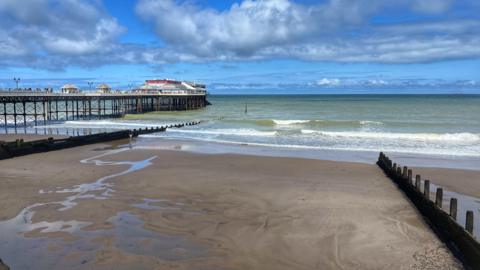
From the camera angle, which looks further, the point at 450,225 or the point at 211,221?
the point at 211,221

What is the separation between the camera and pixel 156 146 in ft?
91.6

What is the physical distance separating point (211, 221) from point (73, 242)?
3.25 meters

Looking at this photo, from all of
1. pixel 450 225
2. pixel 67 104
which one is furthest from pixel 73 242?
pixel 67 104

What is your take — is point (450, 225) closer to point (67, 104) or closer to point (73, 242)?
point (73, 242)

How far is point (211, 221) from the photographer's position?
10852 mm

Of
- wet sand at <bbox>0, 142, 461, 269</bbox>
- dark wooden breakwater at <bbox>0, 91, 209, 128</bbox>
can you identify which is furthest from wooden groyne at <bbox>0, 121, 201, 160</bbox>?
dark wooden breakwater at <bbox>0, 91, 209, 128</bbox>

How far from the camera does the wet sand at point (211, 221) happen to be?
841 centimetres

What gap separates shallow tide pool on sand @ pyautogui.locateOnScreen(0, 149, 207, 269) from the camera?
814 cm

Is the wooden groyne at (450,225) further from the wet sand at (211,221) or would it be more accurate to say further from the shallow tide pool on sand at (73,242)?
the shallow tide pool on sand at (73,242)

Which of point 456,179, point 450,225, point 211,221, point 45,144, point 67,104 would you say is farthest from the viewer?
point 67,104

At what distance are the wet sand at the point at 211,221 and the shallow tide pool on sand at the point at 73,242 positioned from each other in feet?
0.07

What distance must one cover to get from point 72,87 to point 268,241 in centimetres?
7429

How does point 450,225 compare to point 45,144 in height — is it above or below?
below

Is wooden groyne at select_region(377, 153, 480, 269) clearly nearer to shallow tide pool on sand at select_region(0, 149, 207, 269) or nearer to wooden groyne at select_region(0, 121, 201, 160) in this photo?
shallow tide pool on sand at select_region(0, 149, 207, 269)
